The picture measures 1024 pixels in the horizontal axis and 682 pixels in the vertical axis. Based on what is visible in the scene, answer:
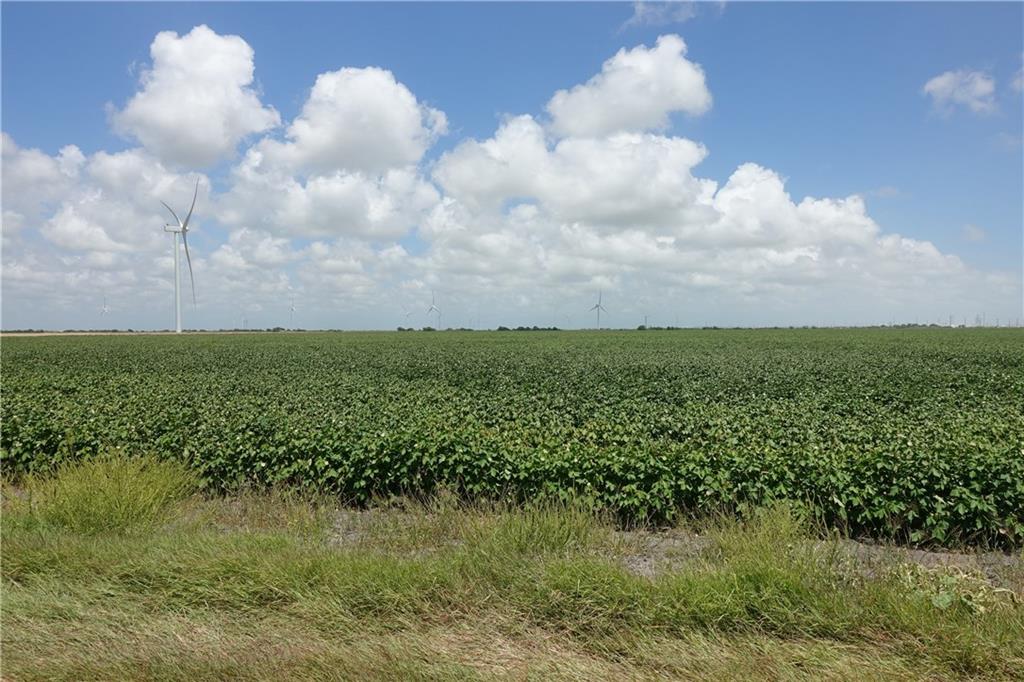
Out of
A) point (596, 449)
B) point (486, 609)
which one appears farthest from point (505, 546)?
point (596, 449)

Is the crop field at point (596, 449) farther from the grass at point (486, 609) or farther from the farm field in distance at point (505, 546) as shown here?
the grass at point (486, 609)

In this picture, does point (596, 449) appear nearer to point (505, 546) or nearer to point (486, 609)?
point (505, 546)

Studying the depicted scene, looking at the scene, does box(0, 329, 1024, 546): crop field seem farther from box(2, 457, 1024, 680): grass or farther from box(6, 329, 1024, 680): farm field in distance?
box(2, 457, 1024, 680): grass

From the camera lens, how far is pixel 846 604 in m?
4.00

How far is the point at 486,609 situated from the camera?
4.23 meters

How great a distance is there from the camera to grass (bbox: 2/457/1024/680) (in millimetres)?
A: 3521

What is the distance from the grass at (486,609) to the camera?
3.52m

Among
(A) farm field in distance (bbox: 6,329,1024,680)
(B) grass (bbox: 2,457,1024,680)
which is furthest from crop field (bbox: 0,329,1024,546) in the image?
(B) grass (bbox: 2,457,1024,680)

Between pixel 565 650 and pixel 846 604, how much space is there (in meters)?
2.10

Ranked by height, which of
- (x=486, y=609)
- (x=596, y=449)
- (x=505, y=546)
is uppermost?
(x=596, y=449)

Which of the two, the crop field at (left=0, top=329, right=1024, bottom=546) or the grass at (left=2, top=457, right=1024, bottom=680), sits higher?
the crop field at (left=0, top=329, right=1024, bottom=546)

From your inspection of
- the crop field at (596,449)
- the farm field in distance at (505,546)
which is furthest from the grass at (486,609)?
the crop field at (596,449)

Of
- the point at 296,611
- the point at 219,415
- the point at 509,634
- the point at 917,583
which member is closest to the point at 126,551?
the point at 296,611

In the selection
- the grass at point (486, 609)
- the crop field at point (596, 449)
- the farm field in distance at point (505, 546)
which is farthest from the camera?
the crop field at point (596, 449)
